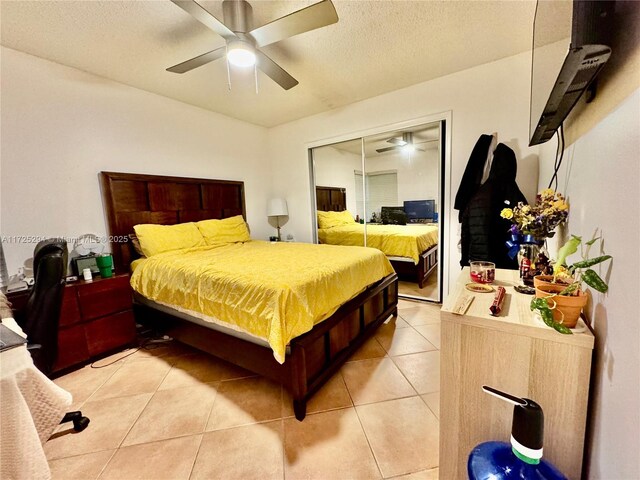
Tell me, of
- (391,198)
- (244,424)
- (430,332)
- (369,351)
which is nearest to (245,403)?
(244,424)

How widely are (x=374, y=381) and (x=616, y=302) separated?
151 centimetres

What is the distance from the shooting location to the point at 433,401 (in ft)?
5.36

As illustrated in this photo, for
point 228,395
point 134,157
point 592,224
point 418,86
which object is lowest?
point 228,395

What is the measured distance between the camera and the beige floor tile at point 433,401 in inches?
61.5

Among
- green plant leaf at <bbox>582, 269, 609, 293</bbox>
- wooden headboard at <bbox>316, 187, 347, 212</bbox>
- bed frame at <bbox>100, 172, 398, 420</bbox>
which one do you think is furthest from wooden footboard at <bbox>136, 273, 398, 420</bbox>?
wooden headboard at <bbox>316, 187, 347, 212</bbox>

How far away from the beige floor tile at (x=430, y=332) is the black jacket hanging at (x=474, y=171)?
3.99ft

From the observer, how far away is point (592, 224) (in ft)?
2.76

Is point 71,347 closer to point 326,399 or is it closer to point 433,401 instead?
point 326,399

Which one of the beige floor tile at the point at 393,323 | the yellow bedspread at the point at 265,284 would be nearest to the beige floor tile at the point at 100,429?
the yellow bedspread at the point at 265,284

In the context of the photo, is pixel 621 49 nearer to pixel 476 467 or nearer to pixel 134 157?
pixel 476 467

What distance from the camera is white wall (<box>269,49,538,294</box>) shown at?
246 centimetres

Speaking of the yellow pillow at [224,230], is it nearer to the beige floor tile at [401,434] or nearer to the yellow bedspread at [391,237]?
the yellow bedspread at [391,237]

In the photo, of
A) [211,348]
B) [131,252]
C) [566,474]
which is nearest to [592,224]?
[566,474]

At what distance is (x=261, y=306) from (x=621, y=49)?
5.51 feet
